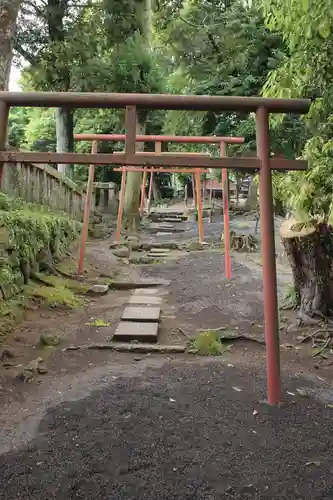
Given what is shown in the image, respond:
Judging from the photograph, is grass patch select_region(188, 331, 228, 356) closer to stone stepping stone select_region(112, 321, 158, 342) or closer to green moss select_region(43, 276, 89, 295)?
stone stepping stone select_region(112, 321, 158, 342)

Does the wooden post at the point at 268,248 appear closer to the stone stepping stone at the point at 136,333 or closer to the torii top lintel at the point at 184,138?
the stone stepping stone at the point at 136,333

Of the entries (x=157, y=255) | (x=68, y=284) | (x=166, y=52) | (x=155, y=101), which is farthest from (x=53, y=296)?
(x=166, y=52)

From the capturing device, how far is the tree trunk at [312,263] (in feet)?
14.4

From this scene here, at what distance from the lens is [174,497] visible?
1.90 m

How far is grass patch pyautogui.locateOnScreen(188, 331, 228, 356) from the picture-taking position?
153 inches

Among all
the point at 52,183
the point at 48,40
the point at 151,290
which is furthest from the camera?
the point at 48,40

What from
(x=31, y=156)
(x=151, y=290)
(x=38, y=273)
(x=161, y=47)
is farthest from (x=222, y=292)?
(x=161, y=47)

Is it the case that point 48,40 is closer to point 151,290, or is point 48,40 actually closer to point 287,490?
point 151,290

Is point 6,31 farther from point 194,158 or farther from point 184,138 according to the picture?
point 194,158

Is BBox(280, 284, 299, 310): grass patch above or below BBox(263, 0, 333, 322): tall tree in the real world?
below

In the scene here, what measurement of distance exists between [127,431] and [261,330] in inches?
96.1

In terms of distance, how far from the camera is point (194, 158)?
2.57m

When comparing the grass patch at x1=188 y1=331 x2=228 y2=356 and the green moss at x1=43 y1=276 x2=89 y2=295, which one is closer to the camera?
the grass patch at x1=188 y1=331 x2=228 y2=356

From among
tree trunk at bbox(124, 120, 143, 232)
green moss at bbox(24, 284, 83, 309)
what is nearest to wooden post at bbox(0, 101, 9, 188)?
green moss at bbox(24, 284, 83, 309)
